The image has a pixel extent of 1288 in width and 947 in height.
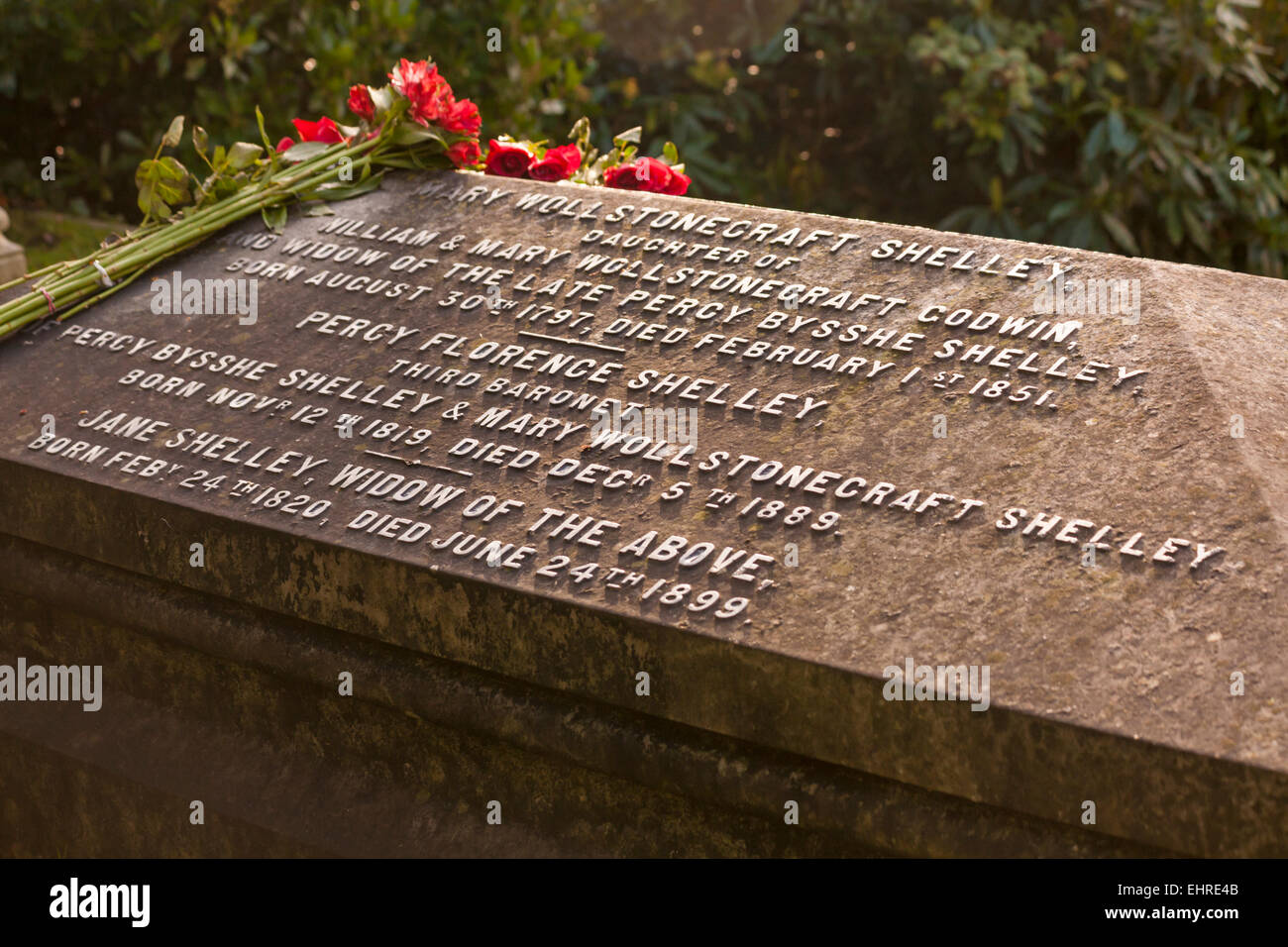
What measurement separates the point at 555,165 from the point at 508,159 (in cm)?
12

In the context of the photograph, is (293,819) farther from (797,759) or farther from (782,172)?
(782,172)

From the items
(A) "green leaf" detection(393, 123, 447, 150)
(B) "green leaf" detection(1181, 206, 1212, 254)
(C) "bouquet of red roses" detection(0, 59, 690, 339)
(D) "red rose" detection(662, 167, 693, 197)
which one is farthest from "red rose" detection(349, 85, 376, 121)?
(B) "green leaf" detection(1181, 206, 1212, 254)

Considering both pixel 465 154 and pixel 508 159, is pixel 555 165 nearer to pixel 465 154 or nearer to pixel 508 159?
pixel 508 159

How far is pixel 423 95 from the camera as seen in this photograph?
3301 mm

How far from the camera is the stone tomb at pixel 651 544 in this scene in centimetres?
176

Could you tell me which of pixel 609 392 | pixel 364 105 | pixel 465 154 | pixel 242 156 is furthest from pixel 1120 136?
pixel 609 392

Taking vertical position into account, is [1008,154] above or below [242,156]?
below

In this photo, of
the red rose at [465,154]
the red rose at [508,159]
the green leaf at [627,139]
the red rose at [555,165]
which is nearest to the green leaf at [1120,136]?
the green leaf at [627,139]

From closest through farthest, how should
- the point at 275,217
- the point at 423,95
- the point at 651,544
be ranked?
the point at 651,544
the point at 275,217
the point at 423,95

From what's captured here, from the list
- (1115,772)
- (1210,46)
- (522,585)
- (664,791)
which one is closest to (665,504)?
(522,585)

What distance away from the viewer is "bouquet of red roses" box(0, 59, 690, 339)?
311 centimetres

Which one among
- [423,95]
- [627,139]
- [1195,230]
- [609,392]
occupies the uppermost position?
[423,95]

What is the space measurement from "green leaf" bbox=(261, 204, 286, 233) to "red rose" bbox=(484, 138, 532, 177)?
1.81ft

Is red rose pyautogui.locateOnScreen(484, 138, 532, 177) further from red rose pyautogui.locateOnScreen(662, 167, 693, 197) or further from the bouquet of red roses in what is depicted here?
red rose pyautogui.locateOnScreen(662, 167, 693, 197)
